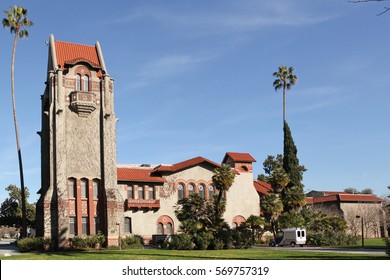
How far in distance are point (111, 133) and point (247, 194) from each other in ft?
67.2

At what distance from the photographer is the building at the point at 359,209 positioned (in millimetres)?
79250

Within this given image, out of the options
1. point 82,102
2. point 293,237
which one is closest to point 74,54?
point 82,102

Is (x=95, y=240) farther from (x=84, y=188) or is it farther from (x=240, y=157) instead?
(x=240, y=157)

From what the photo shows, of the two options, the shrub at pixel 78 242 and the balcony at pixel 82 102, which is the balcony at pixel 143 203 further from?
the balcony at pixel 82 102

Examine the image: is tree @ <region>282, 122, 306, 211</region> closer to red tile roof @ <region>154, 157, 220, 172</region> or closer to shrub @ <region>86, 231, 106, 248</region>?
red tile roof @ <region>154, 157, 220, 172</region>

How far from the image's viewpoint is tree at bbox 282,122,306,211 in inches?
2405

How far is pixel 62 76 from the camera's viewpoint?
46500 mm

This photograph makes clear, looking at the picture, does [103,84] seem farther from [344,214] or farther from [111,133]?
[344,214]

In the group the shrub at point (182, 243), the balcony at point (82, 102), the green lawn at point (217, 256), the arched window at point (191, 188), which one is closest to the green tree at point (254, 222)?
the arched window at point (191, 188)

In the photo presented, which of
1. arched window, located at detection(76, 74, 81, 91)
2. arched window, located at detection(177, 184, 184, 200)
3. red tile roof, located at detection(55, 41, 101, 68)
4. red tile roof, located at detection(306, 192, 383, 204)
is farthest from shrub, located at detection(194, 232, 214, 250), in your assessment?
red tile roof, located at detection(306, 192, 383, 204)

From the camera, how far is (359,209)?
81.9 metres

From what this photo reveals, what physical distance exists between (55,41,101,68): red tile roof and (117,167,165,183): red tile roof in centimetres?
1277
